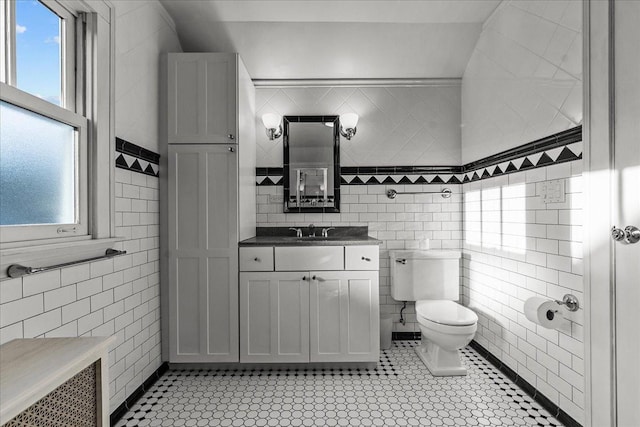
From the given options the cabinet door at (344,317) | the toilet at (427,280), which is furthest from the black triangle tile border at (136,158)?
the toilet at (427,280)

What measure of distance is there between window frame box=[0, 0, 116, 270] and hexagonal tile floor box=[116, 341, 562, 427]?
1067 mm

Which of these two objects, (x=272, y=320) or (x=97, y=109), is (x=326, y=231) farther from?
(x=97, y=109)

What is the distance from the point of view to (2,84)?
118 cm

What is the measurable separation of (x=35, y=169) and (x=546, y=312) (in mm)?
2497

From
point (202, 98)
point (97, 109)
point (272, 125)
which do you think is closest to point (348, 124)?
point (272, 125)

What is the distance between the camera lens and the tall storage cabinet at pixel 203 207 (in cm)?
→ 240

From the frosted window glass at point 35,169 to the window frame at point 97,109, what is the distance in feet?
0.27

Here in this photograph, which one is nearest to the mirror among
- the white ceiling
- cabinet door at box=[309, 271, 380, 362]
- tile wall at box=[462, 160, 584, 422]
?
the white ceiling

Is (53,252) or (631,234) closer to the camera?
(53,252)

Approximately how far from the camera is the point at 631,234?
141cm

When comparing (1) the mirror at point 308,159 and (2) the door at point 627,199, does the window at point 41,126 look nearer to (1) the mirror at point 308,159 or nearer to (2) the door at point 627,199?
(1) the mirror at point 308,159

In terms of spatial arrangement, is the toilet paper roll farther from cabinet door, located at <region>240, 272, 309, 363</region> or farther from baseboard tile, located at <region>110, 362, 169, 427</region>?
baseboard tile, located at <region>110, 362, 169, 427</region>

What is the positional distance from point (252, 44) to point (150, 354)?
2412mm

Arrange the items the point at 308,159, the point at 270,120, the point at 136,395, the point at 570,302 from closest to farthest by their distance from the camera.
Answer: the point at 570,302, the point at 136,395, the point at 270,120, the point at 308,159
